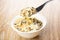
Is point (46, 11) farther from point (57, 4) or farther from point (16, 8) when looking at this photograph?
point (16, 8)

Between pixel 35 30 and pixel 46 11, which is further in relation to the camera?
pixel 46 11

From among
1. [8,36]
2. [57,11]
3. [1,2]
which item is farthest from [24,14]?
[1,2]

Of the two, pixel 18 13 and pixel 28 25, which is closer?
pixel 28 25
